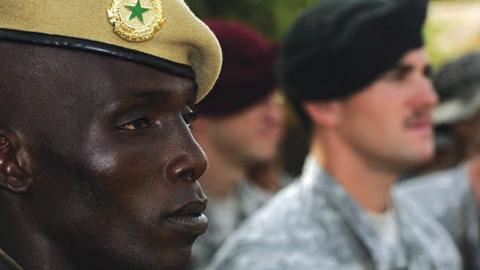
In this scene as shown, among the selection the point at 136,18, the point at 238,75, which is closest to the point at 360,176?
the point at 238,75

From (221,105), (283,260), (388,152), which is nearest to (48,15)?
(283,260)

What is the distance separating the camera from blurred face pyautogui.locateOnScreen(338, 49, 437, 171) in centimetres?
439

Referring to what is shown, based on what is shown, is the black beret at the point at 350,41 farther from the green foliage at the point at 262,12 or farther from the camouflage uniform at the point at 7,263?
the green foliage at the point at 262,12

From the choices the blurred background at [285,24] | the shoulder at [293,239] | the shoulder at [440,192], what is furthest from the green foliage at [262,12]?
the shoulder at [293,239]

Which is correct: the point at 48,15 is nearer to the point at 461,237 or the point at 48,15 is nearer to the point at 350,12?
the point at 350,12

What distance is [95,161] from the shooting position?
7.12ft

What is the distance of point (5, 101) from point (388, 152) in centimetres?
239

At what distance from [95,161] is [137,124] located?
4.2 inches

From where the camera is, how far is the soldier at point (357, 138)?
4.16 metres

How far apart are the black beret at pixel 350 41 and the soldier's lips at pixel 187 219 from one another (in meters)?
2.14

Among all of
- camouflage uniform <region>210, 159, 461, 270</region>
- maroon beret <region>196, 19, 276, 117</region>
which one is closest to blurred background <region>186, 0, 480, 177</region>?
maroon beret <region>196, 19, 276, 117</region>

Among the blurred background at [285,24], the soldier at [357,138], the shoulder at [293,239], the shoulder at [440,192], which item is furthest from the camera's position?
Result: the blurred background at [285,24]

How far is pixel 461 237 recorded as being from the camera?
5273 millimetres

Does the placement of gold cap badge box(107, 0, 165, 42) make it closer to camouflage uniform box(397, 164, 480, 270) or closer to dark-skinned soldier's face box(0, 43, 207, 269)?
dark-skinned soldier's face box(0, 43, 207, 269)
